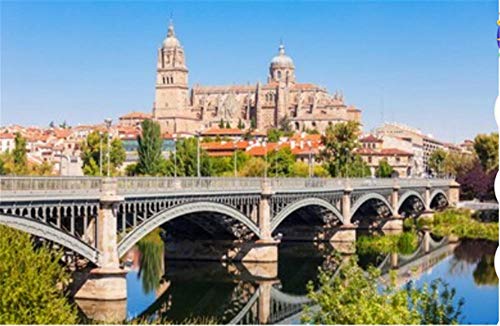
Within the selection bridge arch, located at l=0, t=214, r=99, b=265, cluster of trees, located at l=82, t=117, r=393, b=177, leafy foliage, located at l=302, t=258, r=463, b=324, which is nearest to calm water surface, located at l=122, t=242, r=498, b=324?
bridge arch, located at l=0, t=214, r=99, b=265

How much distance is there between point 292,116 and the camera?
160 m

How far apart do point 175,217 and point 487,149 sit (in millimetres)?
60766

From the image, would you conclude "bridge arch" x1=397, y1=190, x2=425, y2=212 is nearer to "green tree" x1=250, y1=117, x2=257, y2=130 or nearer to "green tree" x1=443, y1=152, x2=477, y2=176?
"green tree" x1=443, y1=152, x2=477, y2=176

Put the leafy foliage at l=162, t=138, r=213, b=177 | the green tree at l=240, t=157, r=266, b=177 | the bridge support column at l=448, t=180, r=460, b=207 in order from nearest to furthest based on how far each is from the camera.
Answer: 1. the leafy foliage at l=162, t=138, r=213, b=177
2. the green tree at l=240, t=157, r=266, b=177
3. the bridge support column at l=448, t=180, r=460, b=207

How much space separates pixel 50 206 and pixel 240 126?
128228 millimetres

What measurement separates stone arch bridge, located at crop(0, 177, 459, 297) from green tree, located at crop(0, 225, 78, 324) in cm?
326

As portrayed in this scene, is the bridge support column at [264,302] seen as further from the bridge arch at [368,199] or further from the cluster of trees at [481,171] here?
the cluster of trees at [481,171]

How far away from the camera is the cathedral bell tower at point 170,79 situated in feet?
458

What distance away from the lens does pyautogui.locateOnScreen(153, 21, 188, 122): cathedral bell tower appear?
13950 cm

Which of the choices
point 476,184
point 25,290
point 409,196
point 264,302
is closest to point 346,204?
point 409,196

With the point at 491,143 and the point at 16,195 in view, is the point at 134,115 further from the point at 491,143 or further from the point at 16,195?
the point at 16,195

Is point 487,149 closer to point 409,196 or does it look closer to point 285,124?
point 409,196

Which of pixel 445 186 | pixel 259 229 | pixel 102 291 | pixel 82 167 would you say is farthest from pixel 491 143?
pixel 102 291

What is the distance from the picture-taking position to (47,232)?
23.9 meters
